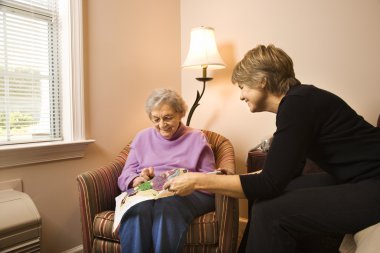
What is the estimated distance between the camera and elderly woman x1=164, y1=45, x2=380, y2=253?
0.95m

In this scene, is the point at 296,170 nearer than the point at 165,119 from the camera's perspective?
Yes

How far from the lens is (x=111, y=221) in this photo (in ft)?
4.61

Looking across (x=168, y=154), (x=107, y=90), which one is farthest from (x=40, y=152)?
(x=168, y=154)

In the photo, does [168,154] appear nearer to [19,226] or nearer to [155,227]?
[155,227]

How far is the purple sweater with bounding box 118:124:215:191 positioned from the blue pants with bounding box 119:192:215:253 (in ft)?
1.04

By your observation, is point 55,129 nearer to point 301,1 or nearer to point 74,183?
point 74,183

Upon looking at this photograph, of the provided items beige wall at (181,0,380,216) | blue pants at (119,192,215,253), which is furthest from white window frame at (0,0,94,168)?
beige wall at (181,0,380,216)

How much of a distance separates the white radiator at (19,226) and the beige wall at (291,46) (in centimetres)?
158

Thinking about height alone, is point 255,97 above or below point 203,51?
below

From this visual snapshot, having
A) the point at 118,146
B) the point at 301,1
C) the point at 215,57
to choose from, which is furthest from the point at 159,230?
the point at 301,1

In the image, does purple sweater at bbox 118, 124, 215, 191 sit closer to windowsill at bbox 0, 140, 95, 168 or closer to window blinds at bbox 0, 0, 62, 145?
windowsill at bbox 0, 140, 95, 168

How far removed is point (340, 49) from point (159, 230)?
1.64 metres

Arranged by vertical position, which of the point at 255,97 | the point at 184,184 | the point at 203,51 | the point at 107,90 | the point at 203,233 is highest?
the point at 203,51

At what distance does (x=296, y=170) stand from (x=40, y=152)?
4.50ft
